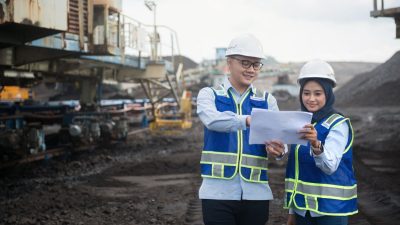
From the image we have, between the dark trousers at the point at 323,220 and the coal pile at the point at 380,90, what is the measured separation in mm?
20403

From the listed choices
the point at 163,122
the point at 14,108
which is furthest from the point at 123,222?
the point at 163,122

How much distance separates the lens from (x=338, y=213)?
2.98 metres

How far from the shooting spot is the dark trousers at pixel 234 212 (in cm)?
302

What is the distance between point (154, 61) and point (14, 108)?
5.29 metres

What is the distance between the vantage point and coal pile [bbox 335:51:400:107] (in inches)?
910

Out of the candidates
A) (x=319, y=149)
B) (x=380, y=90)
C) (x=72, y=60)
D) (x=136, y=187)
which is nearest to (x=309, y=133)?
(x=319, y=149)

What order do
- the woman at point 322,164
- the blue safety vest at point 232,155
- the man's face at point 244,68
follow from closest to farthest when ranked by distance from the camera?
the woman at point 322,164 < the blue safety vest at point 232,155 < the man's face at point 244,68

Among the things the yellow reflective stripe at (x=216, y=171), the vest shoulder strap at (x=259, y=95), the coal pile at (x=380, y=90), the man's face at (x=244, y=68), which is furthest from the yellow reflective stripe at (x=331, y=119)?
the coal pile at (x=380, y=90)

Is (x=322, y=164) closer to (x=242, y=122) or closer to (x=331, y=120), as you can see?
(x=331, y=120)

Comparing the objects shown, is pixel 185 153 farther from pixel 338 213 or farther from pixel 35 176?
pixel 338 213

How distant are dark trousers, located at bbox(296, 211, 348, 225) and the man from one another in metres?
0.24

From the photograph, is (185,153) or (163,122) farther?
(163,122)

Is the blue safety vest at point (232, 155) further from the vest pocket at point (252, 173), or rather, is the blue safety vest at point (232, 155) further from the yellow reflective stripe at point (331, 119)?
the yellow reflective stripe at point (331, 119)

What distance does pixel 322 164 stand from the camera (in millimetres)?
2889
